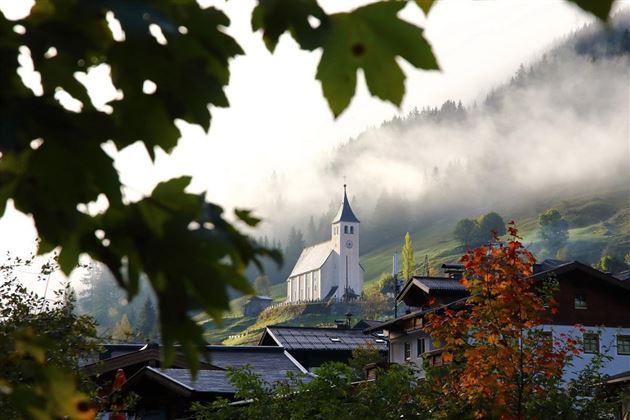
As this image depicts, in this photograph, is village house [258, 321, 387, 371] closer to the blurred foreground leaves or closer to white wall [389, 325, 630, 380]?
white wall [389, 325, 630, 380]

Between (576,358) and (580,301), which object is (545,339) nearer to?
(576,358)

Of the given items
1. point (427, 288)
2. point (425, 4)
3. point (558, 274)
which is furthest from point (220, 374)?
point (425, 4)

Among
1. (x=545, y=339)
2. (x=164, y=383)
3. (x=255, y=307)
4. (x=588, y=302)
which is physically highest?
(x=255, y=307)

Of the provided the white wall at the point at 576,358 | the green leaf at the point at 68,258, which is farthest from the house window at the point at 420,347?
the green leaf at the point at 68,258

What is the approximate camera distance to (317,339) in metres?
48.8

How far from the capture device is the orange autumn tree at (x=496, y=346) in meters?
12.8

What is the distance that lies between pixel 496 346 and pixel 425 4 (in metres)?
12.0

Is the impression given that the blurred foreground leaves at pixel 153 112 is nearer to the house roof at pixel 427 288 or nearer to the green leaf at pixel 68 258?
the green leaf at pixel 68 258

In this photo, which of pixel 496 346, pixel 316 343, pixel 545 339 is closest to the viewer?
pixel 496 346

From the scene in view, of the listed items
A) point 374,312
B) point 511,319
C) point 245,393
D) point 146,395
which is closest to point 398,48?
point 511,319

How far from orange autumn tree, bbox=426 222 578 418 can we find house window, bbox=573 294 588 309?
2753cm

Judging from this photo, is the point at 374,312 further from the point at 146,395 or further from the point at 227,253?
the point at 227,253

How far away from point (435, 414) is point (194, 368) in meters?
12.1

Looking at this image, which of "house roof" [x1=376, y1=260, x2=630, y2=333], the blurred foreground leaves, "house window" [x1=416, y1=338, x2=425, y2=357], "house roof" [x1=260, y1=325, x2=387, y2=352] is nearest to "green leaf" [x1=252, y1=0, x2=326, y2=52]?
the blurred foreground leaves
